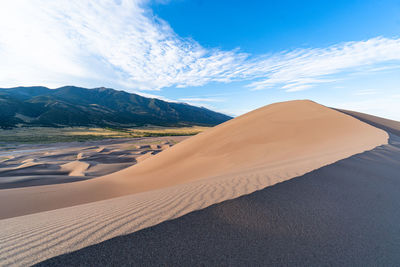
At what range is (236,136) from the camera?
10594 mm

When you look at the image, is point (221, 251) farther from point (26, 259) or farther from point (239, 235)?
point (26, 259)

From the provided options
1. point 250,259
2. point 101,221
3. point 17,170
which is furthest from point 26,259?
point 17,170

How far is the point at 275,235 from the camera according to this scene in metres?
1.98

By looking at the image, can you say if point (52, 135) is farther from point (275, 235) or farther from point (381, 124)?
point (381, 124)

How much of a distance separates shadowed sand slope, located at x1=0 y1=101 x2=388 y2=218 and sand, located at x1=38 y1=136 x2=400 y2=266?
3.37 feet

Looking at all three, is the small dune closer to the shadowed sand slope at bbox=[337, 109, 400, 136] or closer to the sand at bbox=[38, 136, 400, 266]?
the sand at bbox=[38, 136, 400, 266]

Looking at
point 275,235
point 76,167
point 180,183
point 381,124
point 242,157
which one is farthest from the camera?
point 381,124

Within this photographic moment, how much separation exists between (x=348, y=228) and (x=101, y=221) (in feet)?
9.97

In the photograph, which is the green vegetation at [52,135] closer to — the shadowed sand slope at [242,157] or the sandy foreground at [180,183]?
the shadowed sand slope at [242,157]

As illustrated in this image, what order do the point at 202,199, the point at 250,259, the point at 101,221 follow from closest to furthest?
the point at 250,259
the point at 101,221
the point at 202,199

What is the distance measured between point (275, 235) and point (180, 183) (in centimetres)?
450

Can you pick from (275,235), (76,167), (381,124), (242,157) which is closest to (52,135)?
(76,167)

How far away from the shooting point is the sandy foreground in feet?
6.26

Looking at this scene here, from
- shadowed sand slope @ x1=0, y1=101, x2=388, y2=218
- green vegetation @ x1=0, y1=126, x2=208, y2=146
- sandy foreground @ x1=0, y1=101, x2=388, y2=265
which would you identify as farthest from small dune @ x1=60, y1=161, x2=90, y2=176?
green vegetation @ x1=0, y1=126, x2=208, y2=146
